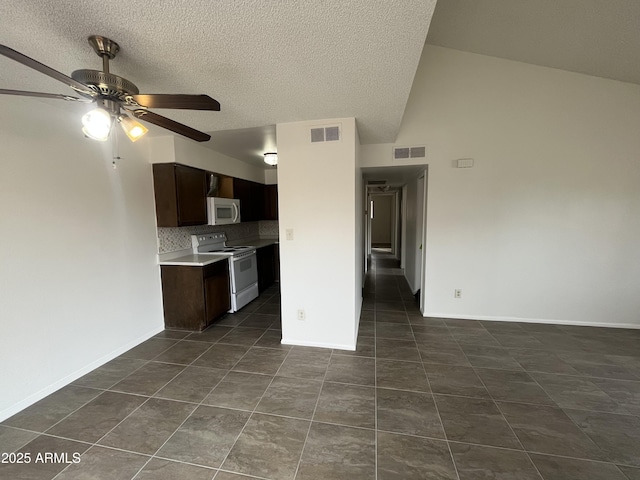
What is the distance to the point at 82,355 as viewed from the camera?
2.44 metres

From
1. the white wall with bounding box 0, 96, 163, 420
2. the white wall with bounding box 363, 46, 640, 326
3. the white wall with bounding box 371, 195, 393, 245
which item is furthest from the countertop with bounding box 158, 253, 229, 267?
the white wall with bounding box 371, 195, 393, 245

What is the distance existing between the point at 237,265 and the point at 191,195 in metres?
1.17

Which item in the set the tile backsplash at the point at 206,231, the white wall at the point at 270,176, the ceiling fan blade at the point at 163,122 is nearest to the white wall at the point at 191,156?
the tile backsplash at the point at 206,231

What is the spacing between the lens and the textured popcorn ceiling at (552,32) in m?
2.25

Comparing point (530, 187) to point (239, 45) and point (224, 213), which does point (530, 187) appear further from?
point (224, 213)

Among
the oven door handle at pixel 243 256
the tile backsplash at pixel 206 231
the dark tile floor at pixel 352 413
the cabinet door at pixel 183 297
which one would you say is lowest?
the dark tile floor at pixel 352 413

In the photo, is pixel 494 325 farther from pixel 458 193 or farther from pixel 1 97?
pixel 1 97

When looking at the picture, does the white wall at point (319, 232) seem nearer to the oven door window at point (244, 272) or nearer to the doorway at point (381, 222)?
the oven door window at point (244, 272)

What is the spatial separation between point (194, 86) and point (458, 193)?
319 centimetres

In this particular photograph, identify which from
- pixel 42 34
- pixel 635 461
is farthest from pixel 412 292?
pixel 42 34

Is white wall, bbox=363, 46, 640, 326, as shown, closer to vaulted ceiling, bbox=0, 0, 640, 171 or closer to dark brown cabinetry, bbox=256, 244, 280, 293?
vaulted ceiling, bbox=0, 0, 640, 171

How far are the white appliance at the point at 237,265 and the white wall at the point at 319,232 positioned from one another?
1.24m

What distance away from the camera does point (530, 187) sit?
130 inches

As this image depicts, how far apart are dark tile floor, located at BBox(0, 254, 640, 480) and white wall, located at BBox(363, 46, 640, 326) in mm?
605
